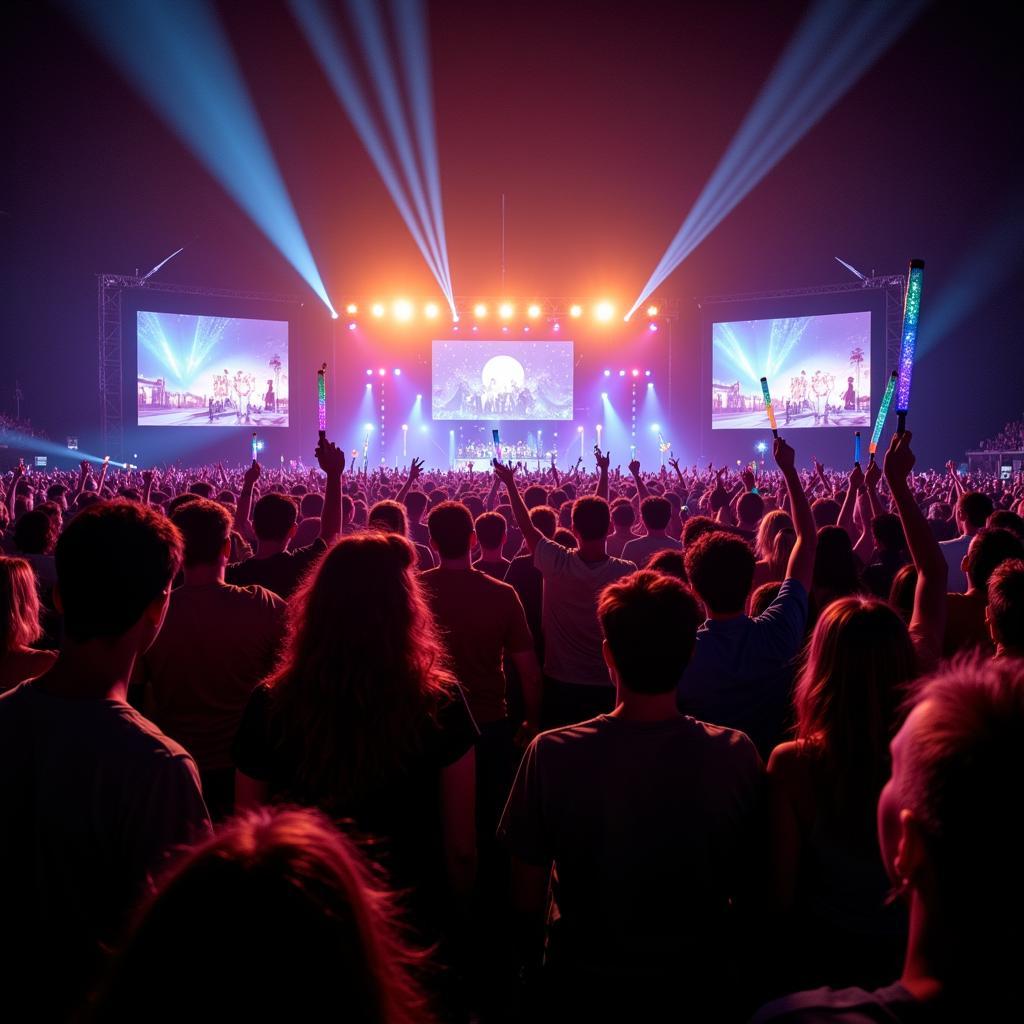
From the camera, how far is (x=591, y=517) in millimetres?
4773

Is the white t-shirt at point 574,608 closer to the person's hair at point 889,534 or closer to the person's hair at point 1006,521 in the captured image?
the person's hair at point 889,534

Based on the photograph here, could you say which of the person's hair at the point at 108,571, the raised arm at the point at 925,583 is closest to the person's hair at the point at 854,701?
the raised arm at the point at 925,583

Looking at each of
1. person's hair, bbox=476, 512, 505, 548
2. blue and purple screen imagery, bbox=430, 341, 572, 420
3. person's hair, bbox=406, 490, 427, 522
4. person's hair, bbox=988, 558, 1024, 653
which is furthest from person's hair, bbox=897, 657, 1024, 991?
blue and purple screen imagery, bbox=430, 341, 572, 420

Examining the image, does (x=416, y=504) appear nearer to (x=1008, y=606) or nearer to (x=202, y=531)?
(x=202, y=531)

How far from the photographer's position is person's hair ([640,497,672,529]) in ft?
20.4

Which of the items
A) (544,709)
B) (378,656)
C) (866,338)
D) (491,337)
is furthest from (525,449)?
(378,656)

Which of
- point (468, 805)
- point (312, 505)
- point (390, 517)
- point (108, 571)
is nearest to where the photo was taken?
point (108, 571)

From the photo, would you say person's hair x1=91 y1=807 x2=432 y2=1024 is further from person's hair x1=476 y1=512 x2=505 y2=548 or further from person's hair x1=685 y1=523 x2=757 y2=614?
person's hair x1=476 y1=512 x2=505 y2=548

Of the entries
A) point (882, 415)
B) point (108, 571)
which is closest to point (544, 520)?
point (882, 415)

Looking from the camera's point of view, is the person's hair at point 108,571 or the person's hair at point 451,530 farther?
the person's hair at point 451,530

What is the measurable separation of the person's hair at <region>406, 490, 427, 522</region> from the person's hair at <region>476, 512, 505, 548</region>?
2.23 meters

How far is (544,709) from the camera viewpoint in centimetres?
503

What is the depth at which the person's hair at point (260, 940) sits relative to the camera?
76 cm

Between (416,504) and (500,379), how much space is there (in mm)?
26849
